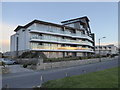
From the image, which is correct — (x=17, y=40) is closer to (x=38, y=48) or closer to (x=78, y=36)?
(x=38, y=48)

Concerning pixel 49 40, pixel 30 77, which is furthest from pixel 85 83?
pixel 49 40

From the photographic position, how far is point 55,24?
1726 inches

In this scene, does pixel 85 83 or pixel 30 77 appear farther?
pixel 30 77

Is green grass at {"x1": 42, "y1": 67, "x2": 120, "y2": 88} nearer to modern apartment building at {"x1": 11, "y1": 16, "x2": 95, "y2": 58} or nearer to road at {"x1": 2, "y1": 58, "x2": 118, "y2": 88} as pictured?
road at {"x1": 2, "y1": 58, "x2": 118, "y2": 88}

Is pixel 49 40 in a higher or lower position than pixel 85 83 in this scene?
higher

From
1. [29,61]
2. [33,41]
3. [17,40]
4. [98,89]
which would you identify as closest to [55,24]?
[33,41]

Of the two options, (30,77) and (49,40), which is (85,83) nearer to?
(30,77)

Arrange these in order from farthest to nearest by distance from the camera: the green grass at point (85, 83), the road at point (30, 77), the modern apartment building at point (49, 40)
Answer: the modern apartment building at point (49, 40), the road at point (30, 77), the green grass at point (85, 83)

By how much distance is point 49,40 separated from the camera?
39.8 meters

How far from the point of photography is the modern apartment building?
37.7 metres

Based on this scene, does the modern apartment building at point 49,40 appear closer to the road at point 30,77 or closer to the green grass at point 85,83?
the road at point 30,77

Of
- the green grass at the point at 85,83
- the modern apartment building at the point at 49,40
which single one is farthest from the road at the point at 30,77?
the modern apartment building at the point at 49,40

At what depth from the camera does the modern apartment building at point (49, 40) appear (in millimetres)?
37719

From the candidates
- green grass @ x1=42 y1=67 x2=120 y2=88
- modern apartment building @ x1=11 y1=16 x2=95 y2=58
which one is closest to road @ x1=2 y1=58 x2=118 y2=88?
green grass @ x1=42 y1=67 x2=120 y2=88
